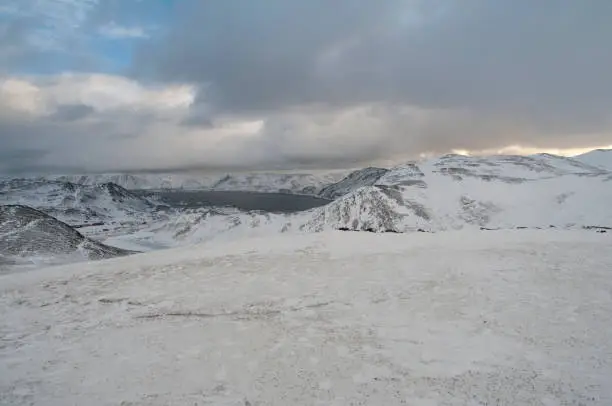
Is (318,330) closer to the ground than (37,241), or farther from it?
farther from it

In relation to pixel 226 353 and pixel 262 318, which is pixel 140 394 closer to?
pixel 226 353

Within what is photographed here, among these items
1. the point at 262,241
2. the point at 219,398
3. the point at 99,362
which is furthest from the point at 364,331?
the point at 262,241

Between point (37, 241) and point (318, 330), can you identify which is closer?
point (318, 330)

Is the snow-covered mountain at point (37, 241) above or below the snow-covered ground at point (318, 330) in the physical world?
below

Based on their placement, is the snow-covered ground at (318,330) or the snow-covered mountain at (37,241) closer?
the snow-covered ground at (318,330)
